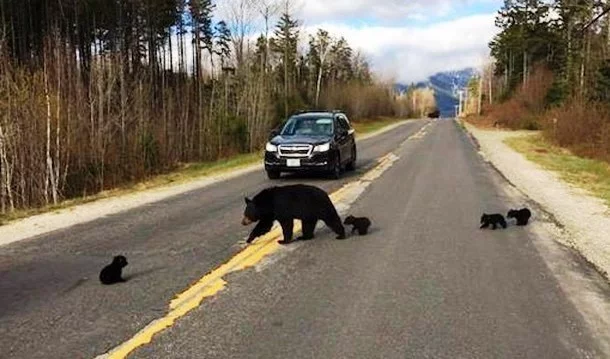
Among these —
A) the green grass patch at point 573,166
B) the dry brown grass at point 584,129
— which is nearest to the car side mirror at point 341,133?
the green grass patch at point 573,166

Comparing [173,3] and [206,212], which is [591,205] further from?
[173,3]

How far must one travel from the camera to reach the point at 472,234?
9.95 m

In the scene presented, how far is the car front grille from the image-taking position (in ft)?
58.9

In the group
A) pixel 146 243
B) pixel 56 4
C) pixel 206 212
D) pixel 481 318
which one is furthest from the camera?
pixel 56 4

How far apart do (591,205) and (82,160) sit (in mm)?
12780

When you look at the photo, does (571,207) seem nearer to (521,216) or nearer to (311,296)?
(521,216)

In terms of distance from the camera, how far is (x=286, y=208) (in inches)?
350

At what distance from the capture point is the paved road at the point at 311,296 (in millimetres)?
5168

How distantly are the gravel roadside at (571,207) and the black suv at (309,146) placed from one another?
4527 millimetres

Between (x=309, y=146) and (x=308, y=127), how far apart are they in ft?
5.54

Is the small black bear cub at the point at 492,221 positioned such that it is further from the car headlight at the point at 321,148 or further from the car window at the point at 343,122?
the car window at the point at 343,122

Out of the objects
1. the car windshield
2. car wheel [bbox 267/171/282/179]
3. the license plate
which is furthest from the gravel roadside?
car wheel [bbox 267/171/282/179]

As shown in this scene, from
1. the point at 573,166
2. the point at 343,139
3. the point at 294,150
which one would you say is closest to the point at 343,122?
A: the point at 343,139

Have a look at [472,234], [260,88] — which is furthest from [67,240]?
[260,88]
